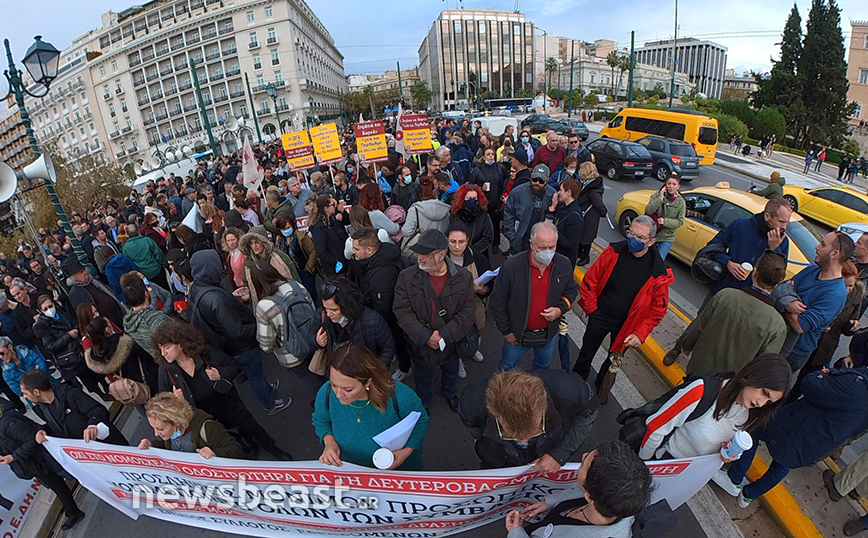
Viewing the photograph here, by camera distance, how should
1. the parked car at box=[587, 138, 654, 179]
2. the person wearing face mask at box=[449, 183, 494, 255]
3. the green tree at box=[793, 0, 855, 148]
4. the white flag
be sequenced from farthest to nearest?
the green tree at box=[793, 0, 855, 148] < the parked car at box=[587, 138, 654, 179] < the white flag < the person wearing face mask at box=[449, 183, 494, 255]

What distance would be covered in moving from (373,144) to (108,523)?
279 inches

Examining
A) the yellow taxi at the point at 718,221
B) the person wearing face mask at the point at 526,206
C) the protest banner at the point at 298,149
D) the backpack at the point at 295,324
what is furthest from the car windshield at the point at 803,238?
the protest banner at the point at 298,149

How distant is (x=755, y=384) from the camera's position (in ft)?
7.24

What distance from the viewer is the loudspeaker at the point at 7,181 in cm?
523

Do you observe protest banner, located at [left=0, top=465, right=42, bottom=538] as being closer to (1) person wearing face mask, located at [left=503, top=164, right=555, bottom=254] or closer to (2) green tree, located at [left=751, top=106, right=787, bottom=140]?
(1) person wearing face mask, located at [left=503, top=164, right=555, bottom=254]

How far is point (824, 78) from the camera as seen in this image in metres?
33.3

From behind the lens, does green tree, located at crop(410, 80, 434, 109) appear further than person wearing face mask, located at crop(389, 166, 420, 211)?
Answer: Yes

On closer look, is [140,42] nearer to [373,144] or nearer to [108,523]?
[373,144]

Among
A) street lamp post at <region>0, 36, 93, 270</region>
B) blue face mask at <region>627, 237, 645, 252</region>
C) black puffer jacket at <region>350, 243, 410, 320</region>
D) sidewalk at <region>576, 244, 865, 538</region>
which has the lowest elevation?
sidewalk at <region>576, 244, 865, 538</region>

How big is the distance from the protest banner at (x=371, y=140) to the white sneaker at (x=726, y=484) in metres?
7.46

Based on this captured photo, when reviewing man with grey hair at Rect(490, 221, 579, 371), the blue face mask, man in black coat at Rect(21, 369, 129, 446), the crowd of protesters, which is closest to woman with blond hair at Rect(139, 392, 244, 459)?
the crowd of protesters

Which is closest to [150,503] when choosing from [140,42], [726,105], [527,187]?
[527,187]

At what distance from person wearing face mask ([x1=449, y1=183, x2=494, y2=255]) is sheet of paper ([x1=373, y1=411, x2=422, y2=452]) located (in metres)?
2.86

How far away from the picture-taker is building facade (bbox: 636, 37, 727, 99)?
132 metres
